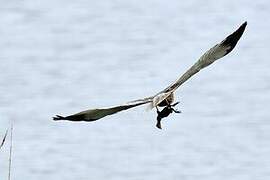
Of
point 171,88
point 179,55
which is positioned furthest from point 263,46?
point 171,88

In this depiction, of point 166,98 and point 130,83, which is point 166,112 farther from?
point 130,83

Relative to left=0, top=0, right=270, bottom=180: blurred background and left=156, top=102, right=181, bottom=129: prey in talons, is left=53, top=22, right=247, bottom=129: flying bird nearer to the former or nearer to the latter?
left=156, top=102, right=181, bottom=129: prey in talons

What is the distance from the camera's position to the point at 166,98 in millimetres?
631

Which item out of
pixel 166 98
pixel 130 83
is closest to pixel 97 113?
pixel 166 98

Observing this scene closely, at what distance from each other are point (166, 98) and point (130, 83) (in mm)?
2769

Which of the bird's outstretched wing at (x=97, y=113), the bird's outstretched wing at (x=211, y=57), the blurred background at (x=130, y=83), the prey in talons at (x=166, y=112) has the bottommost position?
the bird's outstretched wing at (x=97, y=113)

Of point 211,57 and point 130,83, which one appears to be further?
point 130,83

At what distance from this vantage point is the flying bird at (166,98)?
0.61 m

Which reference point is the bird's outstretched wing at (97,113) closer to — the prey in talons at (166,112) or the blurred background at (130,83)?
the prey in talons at (166,112)

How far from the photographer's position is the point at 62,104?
3168 mm

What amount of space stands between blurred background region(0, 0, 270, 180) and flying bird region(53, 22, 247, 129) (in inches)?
60.9

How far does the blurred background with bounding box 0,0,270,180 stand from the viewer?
2.70 metres

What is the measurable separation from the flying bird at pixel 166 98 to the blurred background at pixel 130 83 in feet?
5.08

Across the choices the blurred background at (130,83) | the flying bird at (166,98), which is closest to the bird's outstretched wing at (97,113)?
the flying bird at (166,98)
